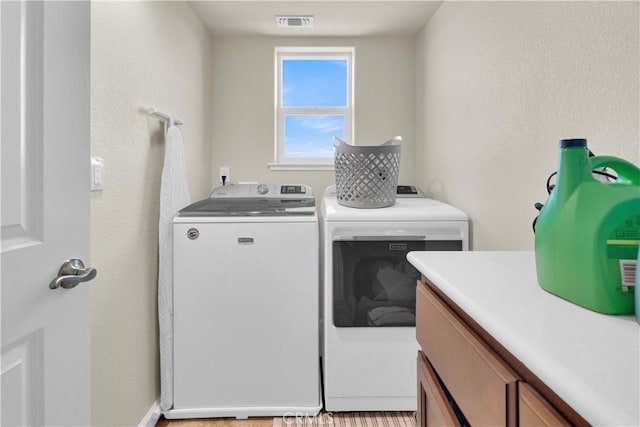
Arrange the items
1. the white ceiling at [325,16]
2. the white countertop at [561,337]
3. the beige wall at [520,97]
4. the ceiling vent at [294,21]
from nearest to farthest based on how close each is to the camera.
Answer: the white countertop at [561,337] → the beige wall at [520,97] → the white ceiling at [325,16] → the ceiling vent at [294,21]

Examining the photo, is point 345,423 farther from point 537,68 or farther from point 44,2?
point 44,2

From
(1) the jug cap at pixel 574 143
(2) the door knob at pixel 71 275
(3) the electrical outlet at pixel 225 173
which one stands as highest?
(3) the electrical outlet at pixel 225 173

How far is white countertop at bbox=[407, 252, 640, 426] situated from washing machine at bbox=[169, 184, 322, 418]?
42.2 inches

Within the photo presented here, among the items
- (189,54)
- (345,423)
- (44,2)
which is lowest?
(345,423)

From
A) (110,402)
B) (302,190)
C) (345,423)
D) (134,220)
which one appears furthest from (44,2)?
(345,423)

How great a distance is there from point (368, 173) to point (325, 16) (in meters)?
1.23

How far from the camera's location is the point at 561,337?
0.50 metres

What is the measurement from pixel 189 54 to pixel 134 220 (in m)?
1.21

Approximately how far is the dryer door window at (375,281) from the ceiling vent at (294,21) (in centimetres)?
160

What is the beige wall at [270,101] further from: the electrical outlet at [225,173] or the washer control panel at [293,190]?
the washer control panel at [293,190]

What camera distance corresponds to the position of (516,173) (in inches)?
55.6

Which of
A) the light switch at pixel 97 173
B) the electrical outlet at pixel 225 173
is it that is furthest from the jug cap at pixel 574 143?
the electrical outlet at pixel 225 173

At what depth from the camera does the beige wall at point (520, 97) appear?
3.15ft

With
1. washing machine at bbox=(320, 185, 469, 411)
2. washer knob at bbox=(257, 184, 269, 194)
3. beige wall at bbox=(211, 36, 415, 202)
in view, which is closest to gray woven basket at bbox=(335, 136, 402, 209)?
washing machine at bbox=(320, 185, 469, 411)
